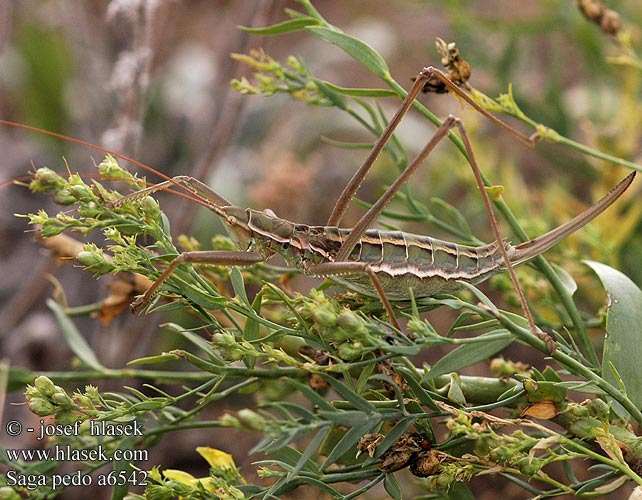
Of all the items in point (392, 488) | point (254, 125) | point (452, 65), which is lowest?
point (254, 125)

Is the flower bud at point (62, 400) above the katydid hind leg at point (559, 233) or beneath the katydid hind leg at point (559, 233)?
beneath

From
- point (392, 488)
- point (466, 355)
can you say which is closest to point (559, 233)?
point (466, 355)

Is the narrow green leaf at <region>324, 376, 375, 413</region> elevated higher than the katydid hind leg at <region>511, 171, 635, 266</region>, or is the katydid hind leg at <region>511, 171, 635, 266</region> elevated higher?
the katydid hind leg at <region>511, 171, 635, 266</region>

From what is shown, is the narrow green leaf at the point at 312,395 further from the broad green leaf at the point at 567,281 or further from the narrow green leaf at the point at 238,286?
the broad green leaf at the point at 567,281

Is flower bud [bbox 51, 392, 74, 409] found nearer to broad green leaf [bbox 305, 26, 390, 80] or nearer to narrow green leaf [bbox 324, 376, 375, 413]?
narrow green leaf [bbox 324, 376, 375, 413]

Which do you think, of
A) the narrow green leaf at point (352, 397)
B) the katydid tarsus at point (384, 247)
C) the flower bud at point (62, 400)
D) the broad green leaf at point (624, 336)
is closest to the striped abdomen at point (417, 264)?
the katydid tarsus at point (384, 247)

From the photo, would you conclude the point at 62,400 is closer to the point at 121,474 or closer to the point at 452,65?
the point at 121,474

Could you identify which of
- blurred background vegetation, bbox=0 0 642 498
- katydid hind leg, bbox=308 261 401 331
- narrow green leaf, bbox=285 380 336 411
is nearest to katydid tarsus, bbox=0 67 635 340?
katydid hind leg, bbox=308 261 401 331
